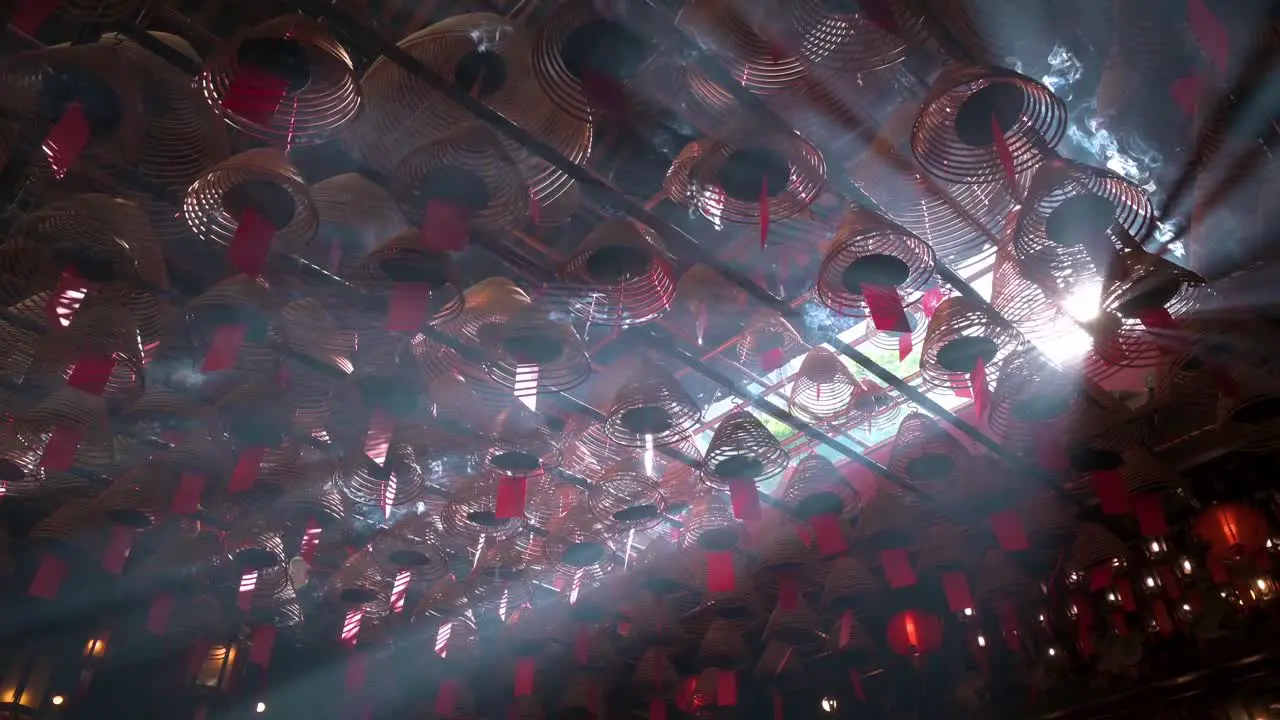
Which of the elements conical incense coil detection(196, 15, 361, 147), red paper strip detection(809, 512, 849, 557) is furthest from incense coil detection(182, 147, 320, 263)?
red paper strip detection(809, 512, 849, 557)

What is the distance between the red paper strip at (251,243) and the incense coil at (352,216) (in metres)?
0.60

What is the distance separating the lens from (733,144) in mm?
3027

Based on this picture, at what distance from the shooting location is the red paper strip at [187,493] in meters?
4.34

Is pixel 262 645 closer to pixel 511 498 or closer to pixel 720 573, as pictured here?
pixel 511 498

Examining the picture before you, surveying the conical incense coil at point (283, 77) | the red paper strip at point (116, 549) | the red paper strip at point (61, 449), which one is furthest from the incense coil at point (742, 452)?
the red paper strip at point (116, 549)

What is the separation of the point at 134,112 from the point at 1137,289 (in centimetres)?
395

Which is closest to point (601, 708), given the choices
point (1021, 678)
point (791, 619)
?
point (791, 619)

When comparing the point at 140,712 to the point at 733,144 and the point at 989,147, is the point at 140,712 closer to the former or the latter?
the point at 733,144

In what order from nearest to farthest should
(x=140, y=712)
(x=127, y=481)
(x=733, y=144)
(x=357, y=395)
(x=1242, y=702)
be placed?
(x=733, y=144) < (x=357, y=395) < (x=127, y=481) < (x=1242, y=702) < (x=140, y=712)

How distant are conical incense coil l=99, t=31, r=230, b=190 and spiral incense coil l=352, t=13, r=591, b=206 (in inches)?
22.4

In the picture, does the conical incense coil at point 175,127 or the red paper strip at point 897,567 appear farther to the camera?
the red paper strip at point 897,567

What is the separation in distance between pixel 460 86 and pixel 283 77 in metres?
0.74

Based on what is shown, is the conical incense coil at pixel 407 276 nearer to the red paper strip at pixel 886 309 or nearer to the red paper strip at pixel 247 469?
the red paper strip at pixel 247 469

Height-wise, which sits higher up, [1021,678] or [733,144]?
[733,144]
